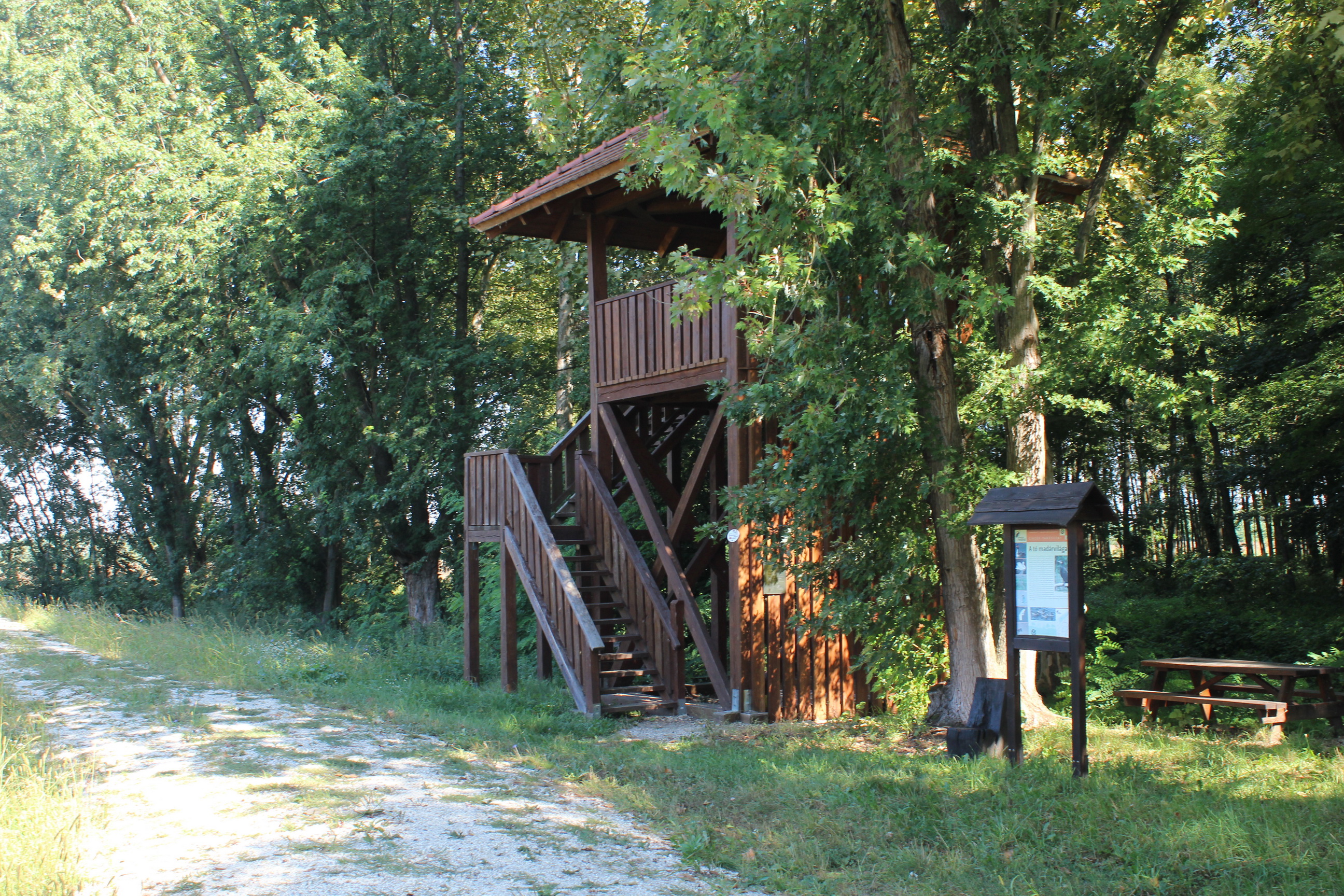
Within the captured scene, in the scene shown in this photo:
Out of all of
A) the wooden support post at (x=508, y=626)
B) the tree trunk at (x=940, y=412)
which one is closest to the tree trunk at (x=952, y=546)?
the tree trunk at (x=940, y=412)

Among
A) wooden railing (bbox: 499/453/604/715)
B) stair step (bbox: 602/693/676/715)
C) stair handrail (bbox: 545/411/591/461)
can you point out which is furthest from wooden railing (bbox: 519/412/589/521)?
stair step (bbox: 602/693/676/715)

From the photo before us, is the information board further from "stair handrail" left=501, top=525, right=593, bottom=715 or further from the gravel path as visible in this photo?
"stair handrail" left=501, top=525, right=593, bottom=715

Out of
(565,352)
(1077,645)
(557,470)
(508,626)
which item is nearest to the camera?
(1077,645)

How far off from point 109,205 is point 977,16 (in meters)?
17.5

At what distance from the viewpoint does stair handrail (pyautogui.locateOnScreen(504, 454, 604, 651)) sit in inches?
418

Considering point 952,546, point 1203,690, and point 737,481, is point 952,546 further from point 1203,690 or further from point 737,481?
point 1203,690

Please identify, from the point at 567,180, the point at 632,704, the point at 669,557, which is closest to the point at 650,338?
the point at 567,180

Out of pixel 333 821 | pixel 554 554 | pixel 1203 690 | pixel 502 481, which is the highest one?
pixel 502 481

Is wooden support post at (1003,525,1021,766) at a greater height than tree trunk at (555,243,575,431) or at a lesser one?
lesser

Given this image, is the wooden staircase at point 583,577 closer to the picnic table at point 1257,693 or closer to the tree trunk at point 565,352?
the picnic table at point 1257,693

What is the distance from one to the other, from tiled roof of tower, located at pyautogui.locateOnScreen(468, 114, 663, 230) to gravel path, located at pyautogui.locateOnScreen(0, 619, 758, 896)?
5.89 metres

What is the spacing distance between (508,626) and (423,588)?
9.13 metres

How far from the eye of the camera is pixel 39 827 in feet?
17.6

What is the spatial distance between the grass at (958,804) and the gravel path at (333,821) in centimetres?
38
